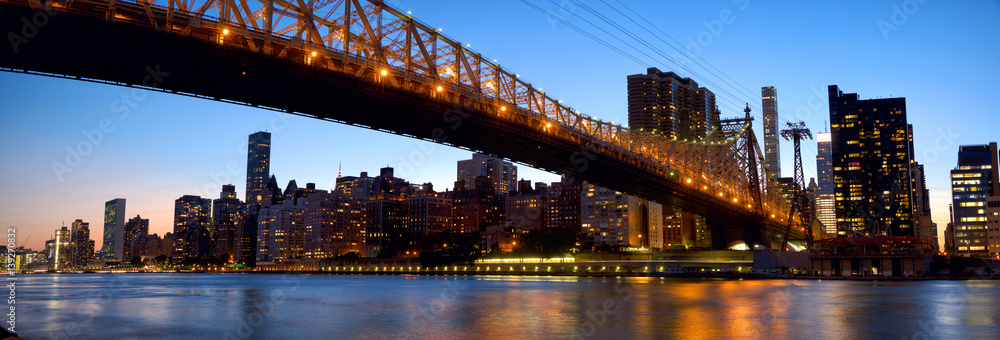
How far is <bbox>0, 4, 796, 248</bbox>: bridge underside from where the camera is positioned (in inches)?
1433

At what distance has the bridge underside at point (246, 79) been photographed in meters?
36.4

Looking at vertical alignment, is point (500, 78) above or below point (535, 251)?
above

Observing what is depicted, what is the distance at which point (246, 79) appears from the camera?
141 ft

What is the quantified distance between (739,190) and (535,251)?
173 feet

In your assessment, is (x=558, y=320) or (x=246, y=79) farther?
(x=246, y=79)

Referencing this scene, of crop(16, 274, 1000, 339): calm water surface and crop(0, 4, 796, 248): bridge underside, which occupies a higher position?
crop(0, 4, 796, 248): bridge underside

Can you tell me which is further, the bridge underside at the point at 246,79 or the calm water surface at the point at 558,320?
the bridge underside at the point at 246,79

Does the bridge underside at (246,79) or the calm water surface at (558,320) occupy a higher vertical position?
the bridge underside at (246,79)

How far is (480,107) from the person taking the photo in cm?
5838

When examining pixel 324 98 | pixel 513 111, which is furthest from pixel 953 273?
pixel 324 98

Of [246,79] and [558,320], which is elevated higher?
[246,79]

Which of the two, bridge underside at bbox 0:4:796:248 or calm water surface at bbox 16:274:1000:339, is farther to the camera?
bridge underside at bbox 0:4:796:248

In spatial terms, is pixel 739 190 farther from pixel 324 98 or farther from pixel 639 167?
pixel 324 98

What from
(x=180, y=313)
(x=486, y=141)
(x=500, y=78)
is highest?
(x=500, y=78)
